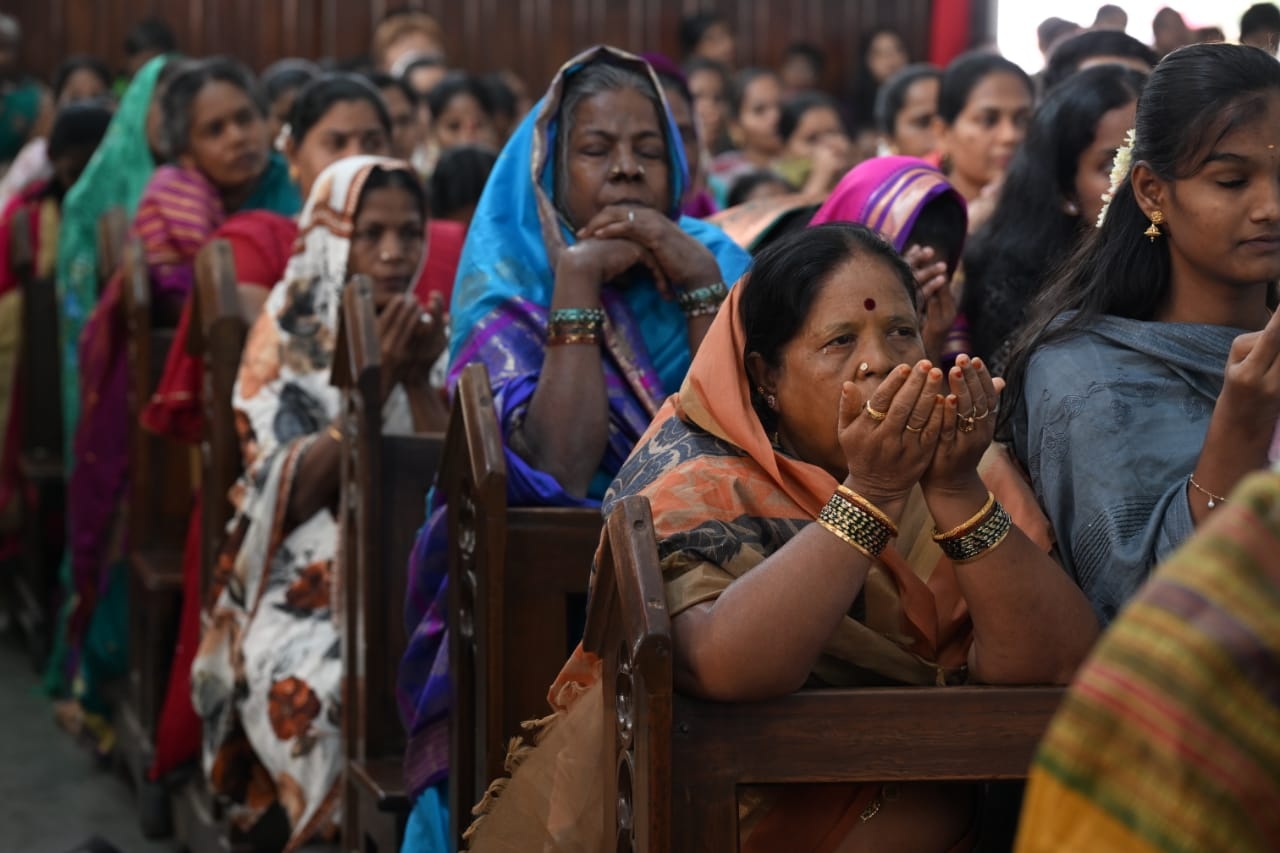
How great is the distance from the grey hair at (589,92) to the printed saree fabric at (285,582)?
2.03 ft

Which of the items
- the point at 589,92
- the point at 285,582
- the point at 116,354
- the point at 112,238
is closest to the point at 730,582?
the point at 589,92

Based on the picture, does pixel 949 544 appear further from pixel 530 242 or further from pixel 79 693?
pixel 79 693

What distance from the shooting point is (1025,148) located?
2.82 meters

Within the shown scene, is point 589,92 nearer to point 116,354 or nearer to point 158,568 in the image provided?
point 158,568

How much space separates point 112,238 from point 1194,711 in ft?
13.1

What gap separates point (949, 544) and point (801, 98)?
5756 mm

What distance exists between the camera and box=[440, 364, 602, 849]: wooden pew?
2.29 m

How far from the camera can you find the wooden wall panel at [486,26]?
9.11 meters

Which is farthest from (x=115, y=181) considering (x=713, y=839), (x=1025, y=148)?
(x=713, y=839)

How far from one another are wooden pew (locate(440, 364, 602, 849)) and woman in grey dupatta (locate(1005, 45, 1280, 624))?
0.62m

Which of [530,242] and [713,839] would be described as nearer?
[713,839]

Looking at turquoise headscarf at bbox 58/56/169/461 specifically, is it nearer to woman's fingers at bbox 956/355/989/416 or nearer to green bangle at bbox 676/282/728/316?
green bangle at bbox 676/282/728/316

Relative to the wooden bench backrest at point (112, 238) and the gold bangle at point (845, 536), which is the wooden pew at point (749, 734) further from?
the wooden bench backrest at point (112, 238)

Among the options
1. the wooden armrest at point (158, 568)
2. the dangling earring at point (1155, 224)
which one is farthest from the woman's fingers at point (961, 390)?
the wooden armrest at point (158, 568)
